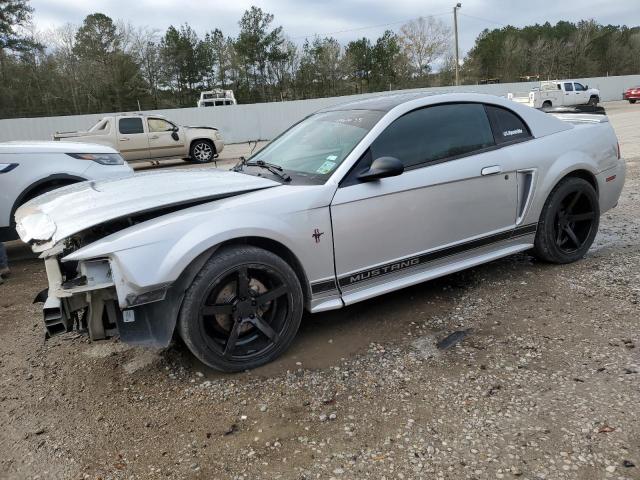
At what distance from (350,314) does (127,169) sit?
3786 mm

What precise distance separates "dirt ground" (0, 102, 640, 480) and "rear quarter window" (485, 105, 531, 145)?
4.13ft

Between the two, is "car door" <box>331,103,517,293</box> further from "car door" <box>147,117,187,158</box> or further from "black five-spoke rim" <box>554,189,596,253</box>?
"car door" <box>147,117,187,158</box>

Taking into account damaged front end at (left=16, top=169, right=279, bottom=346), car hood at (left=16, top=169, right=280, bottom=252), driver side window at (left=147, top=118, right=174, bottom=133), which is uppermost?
driver side window at (left=147, top=118, right=174, bottom=133)

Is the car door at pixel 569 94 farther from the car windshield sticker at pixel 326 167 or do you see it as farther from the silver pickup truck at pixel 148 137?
the car windshield sticker at pixel 326 167

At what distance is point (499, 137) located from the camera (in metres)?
4.00

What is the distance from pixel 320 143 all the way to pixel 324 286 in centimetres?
113

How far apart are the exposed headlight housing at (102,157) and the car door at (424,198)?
396cm

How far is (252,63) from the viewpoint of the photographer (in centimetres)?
4794

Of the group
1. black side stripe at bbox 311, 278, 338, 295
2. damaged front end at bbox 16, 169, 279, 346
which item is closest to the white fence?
black side stripe at bbox 311, 278, 338, 295

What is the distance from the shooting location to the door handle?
3.75 m

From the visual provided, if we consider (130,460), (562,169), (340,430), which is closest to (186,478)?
(130,460)

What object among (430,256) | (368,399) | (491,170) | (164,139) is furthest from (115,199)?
(164,139)

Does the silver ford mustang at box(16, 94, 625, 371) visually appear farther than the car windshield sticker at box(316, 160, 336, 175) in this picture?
No

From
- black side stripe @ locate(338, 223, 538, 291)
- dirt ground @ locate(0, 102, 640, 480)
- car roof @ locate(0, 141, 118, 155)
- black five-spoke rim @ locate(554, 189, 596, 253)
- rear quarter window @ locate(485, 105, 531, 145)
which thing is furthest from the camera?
car roof @ locate(0, 141, 118, 155)
